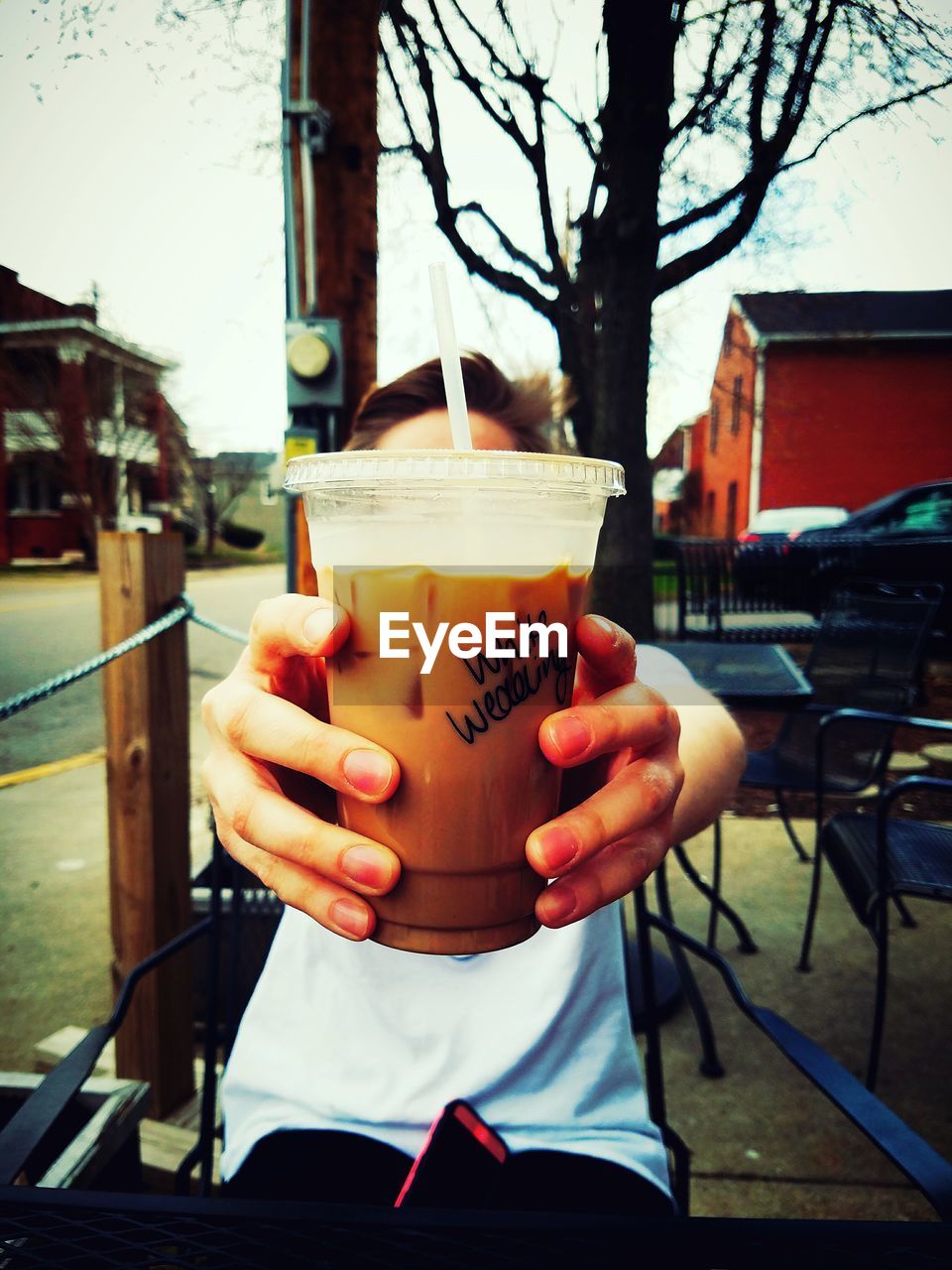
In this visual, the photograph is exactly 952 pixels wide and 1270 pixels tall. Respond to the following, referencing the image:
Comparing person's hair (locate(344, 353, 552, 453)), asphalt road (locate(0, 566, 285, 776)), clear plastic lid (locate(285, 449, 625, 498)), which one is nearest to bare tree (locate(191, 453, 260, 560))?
asphalt road (locate(0, 566, 285, 776))

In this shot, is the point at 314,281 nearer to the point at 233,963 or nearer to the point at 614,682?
the point at 233,963

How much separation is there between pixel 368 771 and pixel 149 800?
129cm

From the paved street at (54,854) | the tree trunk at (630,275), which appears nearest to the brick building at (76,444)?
the paved street at (54,854)

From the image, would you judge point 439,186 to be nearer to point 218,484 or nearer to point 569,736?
point 569,736

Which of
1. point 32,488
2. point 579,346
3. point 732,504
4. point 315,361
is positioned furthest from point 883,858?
point 32,488

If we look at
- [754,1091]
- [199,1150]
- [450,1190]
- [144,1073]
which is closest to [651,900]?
[754,1091]

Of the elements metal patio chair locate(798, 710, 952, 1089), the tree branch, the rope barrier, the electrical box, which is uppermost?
the tree branch

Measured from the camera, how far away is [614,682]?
72cm

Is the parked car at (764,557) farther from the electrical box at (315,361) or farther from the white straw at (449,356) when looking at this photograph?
the white straw at (449,356)

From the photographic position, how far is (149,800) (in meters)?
1.70

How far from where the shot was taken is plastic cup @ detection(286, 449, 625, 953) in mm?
590

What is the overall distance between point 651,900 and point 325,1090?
232 cm

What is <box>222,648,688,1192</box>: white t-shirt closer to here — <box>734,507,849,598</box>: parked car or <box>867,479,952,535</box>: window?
<box>867,479,952,535</box>: window

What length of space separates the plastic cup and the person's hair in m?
0.63
